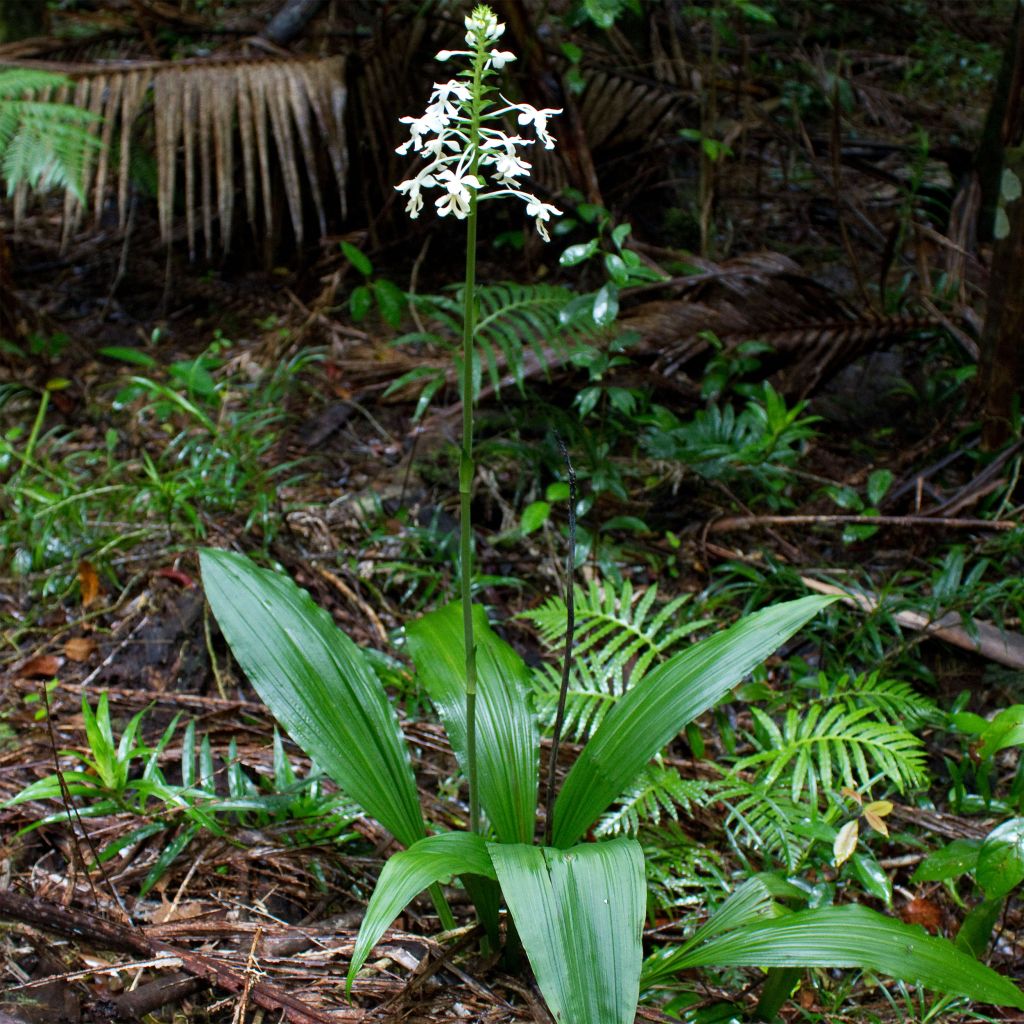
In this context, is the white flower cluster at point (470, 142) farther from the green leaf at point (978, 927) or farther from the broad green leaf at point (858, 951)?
the green leaf at point (978, 927)

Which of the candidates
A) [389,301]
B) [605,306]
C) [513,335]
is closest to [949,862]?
[605,306]

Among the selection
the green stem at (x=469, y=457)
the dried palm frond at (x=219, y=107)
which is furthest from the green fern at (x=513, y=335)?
the green stem at (x=469, y=457)

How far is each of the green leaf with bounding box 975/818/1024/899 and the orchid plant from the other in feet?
0.64

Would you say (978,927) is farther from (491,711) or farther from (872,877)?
(491,711)

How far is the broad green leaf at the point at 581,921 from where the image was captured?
3.89 ft

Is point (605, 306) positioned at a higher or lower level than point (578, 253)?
lower

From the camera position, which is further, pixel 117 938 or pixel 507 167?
pixel 117 938

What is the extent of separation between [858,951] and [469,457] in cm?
97

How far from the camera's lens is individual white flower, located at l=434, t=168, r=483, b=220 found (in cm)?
122

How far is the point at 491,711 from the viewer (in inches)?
69.3

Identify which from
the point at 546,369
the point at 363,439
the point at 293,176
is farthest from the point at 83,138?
the point at 546,369

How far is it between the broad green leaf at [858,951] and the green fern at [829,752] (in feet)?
1.52

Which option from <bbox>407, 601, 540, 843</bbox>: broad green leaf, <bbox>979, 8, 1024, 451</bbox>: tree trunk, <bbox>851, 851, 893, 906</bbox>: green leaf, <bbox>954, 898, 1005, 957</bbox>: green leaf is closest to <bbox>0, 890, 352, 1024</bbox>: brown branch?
<bbox>407, 601, 540, 843</bbox>: broad green leaf

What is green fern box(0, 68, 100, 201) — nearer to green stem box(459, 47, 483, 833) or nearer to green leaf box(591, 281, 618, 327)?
green leaf box(591, 281, 618, 327)
